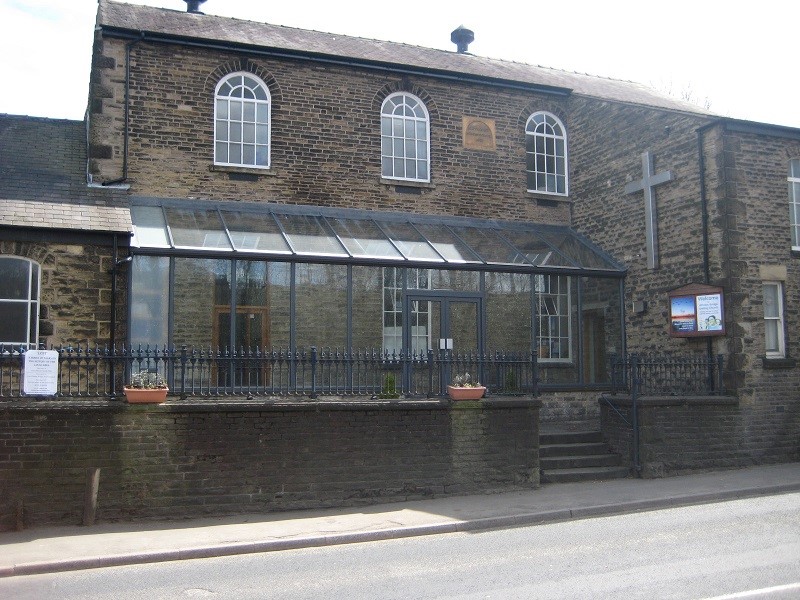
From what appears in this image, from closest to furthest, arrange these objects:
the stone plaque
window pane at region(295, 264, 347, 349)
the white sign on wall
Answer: the white sign on wall, window pane at region(295, 264, 347, 349), the stone plaque

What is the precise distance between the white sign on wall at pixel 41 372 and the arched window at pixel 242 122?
719cm

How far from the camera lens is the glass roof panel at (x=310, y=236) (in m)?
14.8

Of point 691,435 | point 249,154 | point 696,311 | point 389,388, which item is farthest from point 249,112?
point 691,435

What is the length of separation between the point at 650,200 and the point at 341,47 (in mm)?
7579

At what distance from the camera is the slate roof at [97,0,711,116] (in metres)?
16.6

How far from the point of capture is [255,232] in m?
15.0

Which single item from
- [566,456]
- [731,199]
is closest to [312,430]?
[566,456]

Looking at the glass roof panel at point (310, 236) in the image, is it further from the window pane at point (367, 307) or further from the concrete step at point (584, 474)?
the concrete step at point (584, 474)

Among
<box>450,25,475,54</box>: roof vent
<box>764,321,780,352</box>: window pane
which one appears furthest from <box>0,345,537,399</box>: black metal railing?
<box>450,25,475,54</box>: roof vent

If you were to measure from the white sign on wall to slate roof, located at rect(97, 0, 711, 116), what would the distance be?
8117 mm

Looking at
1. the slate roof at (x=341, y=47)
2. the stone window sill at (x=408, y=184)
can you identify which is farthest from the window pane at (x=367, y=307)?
the slate roof at (x=341, y=47)

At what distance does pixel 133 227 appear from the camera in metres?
14.0

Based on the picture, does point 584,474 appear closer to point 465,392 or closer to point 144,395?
point 465,392

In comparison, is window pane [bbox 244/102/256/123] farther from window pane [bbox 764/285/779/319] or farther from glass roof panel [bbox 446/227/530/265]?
window pane [bbox 764/285/779/319]
